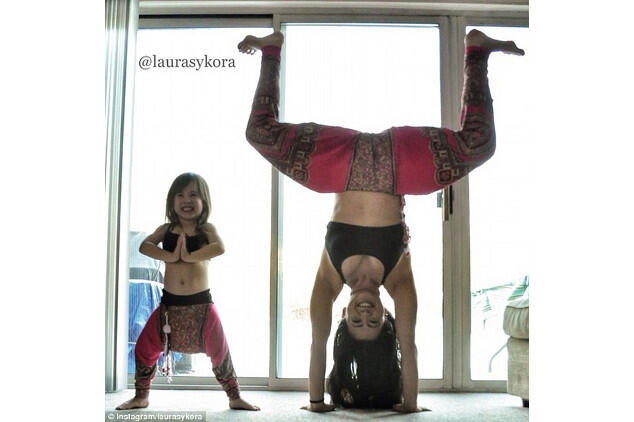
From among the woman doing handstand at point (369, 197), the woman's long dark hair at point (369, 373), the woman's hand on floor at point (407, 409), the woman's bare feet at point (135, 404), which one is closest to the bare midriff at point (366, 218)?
the woman doing handstand at point (369, 197)

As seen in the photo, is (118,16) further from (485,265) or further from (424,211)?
(485,265)

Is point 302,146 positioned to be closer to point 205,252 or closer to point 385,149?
point 385,149

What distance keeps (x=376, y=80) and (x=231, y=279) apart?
2.06 feet

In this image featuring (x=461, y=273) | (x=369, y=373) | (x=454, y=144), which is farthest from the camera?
(x=461, y=273)

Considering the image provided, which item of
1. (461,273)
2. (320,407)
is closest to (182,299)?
(320,407)

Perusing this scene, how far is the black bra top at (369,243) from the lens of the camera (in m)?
1.33

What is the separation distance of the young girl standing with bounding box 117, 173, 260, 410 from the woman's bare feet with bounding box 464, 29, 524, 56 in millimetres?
682

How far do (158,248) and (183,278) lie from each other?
91mm

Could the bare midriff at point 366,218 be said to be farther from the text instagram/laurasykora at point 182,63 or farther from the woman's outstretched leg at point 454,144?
the text instagram/laurasykora at point 182,63

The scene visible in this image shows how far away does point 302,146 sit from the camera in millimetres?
1261

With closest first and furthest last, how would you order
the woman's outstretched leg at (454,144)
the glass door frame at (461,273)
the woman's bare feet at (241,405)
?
the woman's outstretched leg at (454,144), the woman's bare feet at (241,405), the glass door frame at (461,273)

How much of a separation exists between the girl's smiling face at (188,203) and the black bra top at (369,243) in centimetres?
35

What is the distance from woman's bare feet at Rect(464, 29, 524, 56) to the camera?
1.30m

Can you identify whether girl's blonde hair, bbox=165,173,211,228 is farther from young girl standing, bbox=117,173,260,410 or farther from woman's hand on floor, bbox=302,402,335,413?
woman's hand on floor, bbox=302,402,335,413
